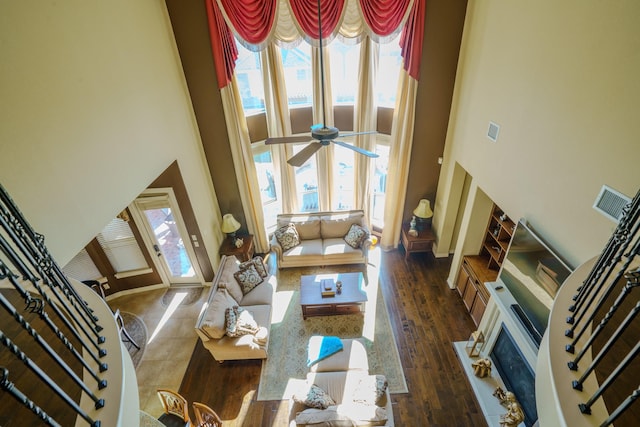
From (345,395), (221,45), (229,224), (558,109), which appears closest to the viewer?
(558,109)

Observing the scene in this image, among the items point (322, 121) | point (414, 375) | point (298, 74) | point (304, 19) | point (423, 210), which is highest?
point (304, 19)

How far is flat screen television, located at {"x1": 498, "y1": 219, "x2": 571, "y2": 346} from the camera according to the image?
3.19 meters

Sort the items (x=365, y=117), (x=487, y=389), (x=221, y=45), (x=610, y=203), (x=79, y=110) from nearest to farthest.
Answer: (x=610, y=203), (x=79, y=110), (x=487, y=389), (x=221, y=45), (x=365, y=117)

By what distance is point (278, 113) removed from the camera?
5.67m

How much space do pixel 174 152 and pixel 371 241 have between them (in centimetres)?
395

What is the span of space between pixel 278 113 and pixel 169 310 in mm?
4122

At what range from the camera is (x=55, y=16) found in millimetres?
2752

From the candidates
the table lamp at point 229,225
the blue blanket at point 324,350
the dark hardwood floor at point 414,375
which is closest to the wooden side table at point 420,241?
the dark hardwood floor at point 414,375

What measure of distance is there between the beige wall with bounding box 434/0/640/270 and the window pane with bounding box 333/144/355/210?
256cm

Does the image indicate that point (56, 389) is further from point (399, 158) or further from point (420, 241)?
point (420, 241)

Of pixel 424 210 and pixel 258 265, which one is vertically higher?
pixel 424 210

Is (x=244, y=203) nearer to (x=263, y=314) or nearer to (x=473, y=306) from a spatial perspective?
(x=263, y=314)

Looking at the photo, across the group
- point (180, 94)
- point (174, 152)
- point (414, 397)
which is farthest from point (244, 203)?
point (414, 397)

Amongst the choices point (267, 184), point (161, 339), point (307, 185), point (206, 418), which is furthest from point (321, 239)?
point (206, 418)
